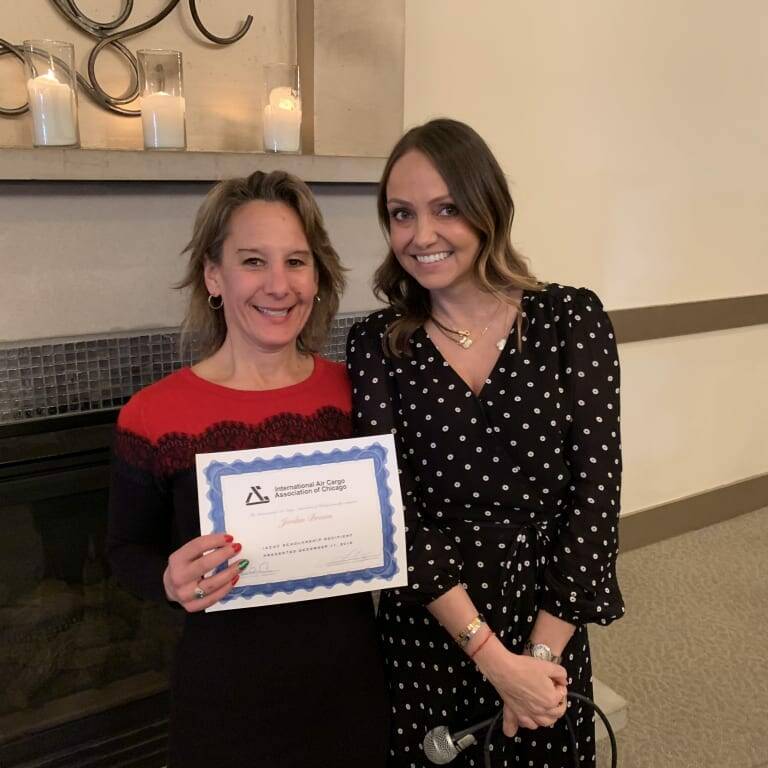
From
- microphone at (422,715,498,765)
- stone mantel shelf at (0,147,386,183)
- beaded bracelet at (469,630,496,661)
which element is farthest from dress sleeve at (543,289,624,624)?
stone mantel shelf at (0,147,386,183)

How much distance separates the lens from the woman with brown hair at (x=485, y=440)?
117 centimetres

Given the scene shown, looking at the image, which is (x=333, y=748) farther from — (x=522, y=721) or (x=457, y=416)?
(x=457, y=416)

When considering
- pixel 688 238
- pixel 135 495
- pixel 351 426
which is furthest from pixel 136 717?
pixel 688 238

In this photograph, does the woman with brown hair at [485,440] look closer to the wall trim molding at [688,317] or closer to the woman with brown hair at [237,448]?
the woman with brown hair at [237,448]

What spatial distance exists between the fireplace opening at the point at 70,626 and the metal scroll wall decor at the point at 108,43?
0.68 meters

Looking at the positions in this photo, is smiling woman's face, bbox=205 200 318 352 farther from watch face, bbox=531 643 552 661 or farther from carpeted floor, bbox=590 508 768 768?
carpeted floor, bbox=590 508 768 768

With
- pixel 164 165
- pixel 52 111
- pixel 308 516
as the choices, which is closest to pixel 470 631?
pixel 308 516

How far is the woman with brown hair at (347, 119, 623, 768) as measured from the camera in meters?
1.17

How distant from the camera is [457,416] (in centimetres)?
119

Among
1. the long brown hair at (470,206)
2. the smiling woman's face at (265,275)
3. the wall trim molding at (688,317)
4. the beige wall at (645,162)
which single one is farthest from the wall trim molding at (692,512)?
the smiling woman's face at (265,275)

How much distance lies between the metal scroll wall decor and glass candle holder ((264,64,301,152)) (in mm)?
157

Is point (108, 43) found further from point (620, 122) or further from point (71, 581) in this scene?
point (620, 122)

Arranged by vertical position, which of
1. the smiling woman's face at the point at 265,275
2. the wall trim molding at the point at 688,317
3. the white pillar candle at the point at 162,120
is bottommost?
the wall trim molding at the point at 688,317

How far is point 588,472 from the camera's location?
1195 mm
